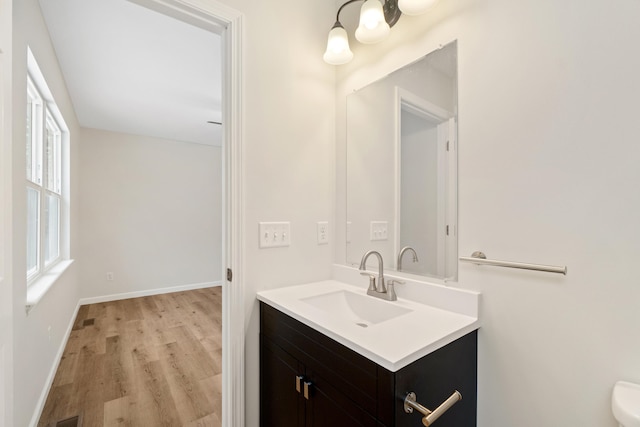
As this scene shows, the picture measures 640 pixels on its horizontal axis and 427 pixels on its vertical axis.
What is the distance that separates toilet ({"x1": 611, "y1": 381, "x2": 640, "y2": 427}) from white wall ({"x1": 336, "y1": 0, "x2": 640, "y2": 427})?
0.03m

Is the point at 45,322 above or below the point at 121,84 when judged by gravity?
below

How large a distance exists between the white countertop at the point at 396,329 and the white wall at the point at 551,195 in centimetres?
15

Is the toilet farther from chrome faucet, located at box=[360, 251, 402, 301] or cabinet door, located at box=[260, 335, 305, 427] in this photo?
cabinet door, located at box=[260, 335, 305, 427]

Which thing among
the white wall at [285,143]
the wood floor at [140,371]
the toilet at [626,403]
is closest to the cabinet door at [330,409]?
the white wall at [285,143]

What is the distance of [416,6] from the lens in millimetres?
1140

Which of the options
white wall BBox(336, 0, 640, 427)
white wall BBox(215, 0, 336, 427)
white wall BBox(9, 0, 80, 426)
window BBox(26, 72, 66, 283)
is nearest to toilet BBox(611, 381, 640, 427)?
white wall BBox(336, 0, 640, 427)

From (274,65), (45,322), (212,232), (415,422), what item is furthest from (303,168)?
(212,232)

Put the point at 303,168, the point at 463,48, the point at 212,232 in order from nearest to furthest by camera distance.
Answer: the point at 463,48 → the point at 303,168 → the point at 212,232

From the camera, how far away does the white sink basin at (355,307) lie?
127 cm

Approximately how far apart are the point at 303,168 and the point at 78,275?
4.05 metres

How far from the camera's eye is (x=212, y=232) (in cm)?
495

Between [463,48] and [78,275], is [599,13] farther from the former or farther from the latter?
[78,275]

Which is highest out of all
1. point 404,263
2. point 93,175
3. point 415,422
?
point 93,175

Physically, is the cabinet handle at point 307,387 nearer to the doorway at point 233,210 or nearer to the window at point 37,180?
the doorway at point 233,210
